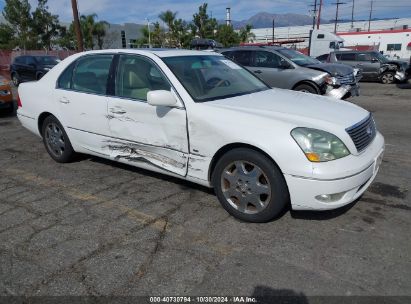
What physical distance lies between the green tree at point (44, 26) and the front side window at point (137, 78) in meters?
33.3

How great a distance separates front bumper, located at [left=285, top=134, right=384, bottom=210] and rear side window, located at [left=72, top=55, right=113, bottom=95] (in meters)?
2.51

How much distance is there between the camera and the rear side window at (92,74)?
4.36 m

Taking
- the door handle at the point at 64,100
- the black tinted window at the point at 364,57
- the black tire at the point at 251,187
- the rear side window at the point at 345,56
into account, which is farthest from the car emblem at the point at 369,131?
the rear side window at the point at 345,56

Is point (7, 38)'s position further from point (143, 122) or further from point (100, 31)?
point (143, 122)

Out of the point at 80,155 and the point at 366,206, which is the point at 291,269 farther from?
the point at 80,155

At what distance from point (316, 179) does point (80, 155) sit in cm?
362

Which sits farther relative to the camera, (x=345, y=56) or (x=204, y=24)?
(x=204, y=24)

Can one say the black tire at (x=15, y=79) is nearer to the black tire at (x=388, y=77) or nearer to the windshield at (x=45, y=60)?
the windshield at (x=45, y=60)

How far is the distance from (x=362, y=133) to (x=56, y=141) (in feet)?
13.0

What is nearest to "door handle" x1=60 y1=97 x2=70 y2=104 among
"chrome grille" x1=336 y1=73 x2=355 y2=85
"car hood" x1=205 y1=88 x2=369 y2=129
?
"car hood" x1=205 y1=88 x2=369 y2=129

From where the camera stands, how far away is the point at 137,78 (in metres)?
4.07

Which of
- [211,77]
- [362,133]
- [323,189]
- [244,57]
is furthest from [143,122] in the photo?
[244,57]

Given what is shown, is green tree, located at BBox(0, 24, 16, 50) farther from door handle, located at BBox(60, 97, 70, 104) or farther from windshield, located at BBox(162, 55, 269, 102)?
windshield, located at BBox(162, 55, 269, 102)

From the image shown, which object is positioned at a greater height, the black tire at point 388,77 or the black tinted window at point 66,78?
the black tinted window at point 66,78
